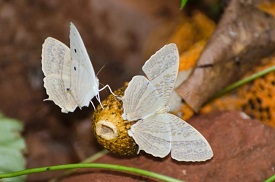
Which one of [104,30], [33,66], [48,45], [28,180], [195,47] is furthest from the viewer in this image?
[104,30]

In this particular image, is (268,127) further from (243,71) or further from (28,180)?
(28,180)

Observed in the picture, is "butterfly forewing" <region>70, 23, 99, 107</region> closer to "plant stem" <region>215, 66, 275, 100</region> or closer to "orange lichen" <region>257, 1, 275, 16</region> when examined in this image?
"plant stem" <region>215, 66, 275, 100</region>

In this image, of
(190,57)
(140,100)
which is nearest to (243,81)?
(190,57)

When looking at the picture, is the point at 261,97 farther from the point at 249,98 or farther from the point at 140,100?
the point at 140,100

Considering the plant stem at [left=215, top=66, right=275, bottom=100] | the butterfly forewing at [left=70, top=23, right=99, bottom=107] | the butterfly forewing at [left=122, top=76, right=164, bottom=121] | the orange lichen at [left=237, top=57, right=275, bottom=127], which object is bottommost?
the orange lichen at [left=237, top=57, right=275, bottom=127]

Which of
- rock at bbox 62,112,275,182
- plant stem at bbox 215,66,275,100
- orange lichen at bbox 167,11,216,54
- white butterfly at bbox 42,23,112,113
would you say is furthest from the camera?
orange lichen at bbox 167,11,216,54

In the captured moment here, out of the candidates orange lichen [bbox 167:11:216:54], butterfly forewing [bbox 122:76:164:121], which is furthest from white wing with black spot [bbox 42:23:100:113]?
orange lichen [bbox 167:11:216:54]

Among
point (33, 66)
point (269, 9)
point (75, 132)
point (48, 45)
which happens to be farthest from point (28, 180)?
point (269, 9)
